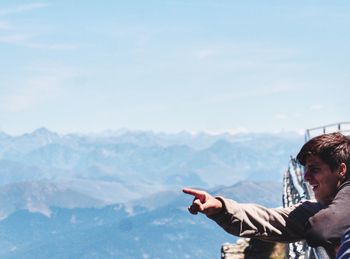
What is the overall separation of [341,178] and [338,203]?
34 centimetres

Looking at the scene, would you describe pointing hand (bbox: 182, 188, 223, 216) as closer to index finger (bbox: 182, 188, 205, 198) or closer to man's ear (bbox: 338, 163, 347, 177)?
index finger (bbox: 182, 188, 205, 198)

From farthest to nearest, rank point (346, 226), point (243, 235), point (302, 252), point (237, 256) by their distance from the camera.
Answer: point (237, 256), point (302, 252), point (243, 235), point (346, 226)

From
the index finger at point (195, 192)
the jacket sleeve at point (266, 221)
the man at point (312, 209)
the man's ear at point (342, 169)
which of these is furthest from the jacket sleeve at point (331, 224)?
the index finger at point (195, 192)

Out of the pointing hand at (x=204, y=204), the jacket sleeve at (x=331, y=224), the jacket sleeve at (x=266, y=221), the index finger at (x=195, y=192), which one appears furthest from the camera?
the jacket sleeve at (x=266, y=221)

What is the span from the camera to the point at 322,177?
4781 mm

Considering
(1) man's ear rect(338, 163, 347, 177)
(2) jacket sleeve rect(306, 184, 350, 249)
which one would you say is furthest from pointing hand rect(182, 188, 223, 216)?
(1) man's ear rect(338, 163, 347, 177)

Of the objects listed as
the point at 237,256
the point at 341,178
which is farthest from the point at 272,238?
the point at 237,256

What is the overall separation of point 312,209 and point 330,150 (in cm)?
70

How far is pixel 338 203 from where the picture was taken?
443cm

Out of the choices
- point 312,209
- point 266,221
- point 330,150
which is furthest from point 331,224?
point 266,221

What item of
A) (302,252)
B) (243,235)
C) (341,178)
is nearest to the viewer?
(341,178)

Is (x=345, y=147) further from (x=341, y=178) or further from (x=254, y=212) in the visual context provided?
(x=254, y=212)

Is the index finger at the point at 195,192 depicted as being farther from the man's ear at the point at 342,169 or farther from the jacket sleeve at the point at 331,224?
the man's ear at the point at 342,169

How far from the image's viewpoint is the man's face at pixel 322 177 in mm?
4748
